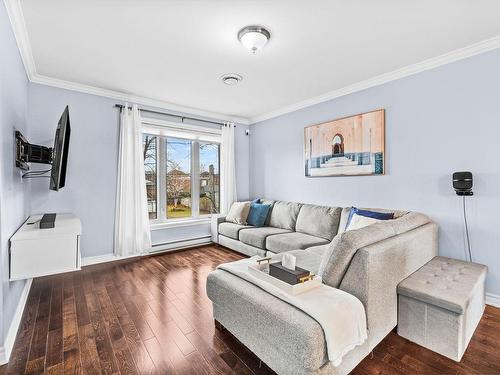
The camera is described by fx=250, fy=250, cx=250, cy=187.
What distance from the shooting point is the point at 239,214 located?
4.34 m

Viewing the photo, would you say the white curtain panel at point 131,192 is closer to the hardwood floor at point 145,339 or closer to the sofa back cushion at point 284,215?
the hardwood floor at point 145,339

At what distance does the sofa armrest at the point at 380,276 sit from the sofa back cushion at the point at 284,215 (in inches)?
77.1

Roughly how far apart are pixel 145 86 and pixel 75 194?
5.85 ft

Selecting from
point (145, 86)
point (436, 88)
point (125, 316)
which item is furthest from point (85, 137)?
point (436, 88)

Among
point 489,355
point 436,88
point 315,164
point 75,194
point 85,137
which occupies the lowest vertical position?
point 489,355

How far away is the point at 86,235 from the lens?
355cm

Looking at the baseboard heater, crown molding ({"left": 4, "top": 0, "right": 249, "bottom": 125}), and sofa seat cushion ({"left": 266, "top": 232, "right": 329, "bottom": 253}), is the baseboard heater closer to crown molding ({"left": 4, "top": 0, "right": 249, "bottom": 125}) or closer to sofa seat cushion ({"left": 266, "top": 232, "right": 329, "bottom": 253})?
sofa seat cushion ({"left": 266, "top": 232, "right": 329, "bottom": 253})

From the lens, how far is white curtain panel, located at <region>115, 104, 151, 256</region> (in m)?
3.74

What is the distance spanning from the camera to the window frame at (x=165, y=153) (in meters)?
4.21

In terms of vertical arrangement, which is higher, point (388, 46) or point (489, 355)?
point (388, 46)

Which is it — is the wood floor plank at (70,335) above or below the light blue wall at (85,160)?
below

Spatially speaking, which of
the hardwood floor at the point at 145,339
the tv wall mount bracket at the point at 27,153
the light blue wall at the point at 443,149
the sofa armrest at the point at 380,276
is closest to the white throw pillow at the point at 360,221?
the sofa armrest at the point at 380,276

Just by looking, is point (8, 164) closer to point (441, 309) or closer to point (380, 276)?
point (380, 276)

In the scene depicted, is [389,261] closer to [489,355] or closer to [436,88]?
[489,355]
